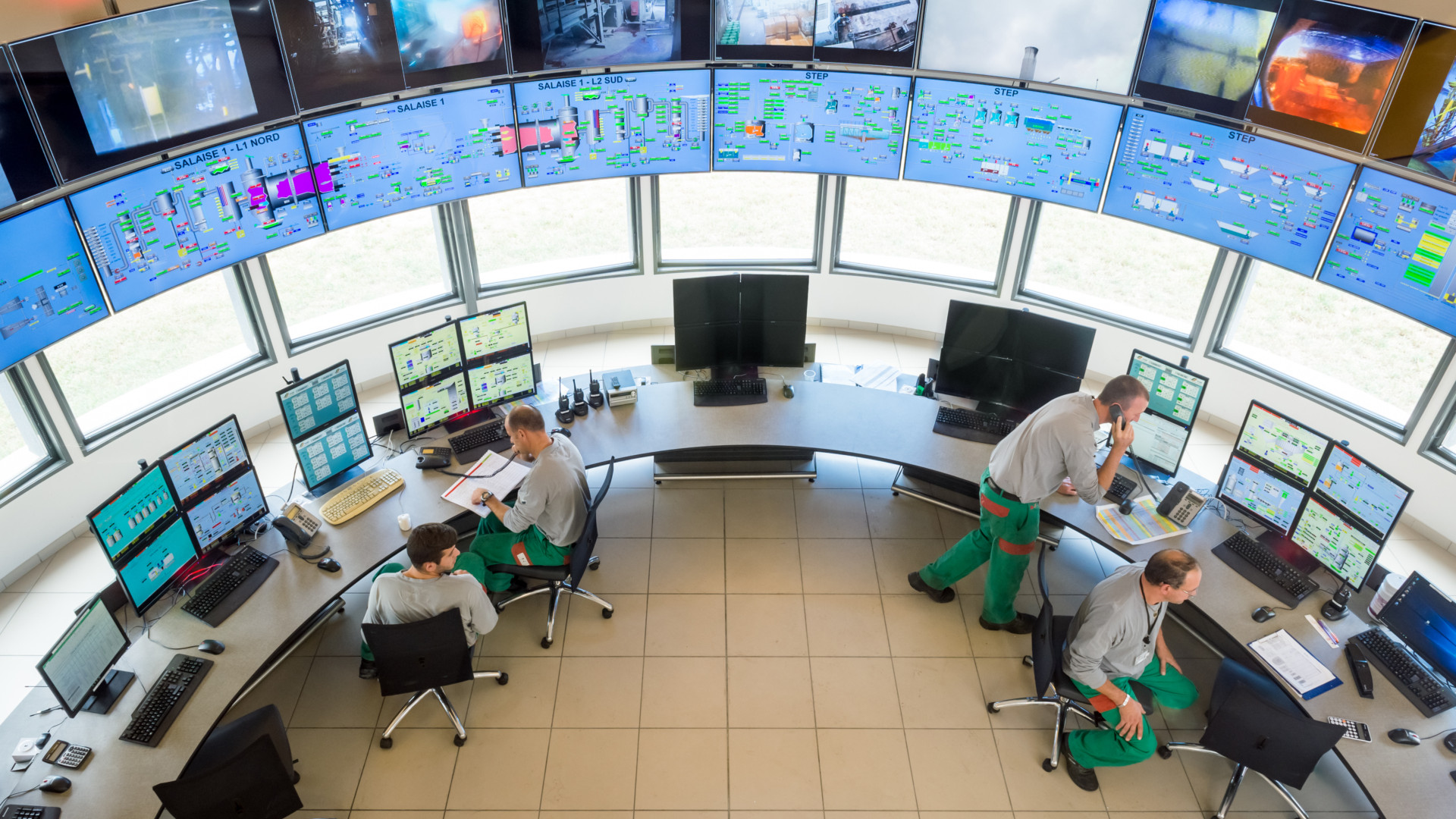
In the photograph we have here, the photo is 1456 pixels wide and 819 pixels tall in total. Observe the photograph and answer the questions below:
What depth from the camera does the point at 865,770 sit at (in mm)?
4227

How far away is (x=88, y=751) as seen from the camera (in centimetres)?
337

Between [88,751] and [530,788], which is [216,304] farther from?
[530,788]

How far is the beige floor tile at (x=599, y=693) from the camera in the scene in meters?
4.42

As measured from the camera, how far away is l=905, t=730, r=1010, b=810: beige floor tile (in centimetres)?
409

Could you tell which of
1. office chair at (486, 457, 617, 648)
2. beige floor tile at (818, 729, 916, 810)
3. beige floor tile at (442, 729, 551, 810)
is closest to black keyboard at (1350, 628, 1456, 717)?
beige floor tile at (818, 729, 916, 810)

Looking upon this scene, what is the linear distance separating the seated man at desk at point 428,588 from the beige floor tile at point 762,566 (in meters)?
1.68

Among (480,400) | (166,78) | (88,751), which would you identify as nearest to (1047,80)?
(480,400)

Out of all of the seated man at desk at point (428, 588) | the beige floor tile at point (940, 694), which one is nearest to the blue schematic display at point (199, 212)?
the seated man at desk at point (428, 588)

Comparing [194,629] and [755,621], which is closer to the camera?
[194,629]

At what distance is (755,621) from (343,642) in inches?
88.6

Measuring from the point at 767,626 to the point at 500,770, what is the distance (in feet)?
5.21

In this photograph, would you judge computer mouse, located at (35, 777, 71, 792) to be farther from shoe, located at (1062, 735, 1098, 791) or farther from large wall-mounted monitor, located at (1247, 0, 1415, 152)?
large wall-mounted monitor, located at (1247, 0, 1415, 152)

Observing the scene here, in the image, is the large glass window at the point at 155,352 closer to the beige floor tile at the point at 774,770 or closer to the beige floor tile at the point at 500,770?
the beige floor tile at the point at 500,770

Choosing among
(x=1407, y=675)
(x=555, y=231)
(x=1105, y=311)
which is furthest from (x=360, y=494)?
(x=1105, y=311)
